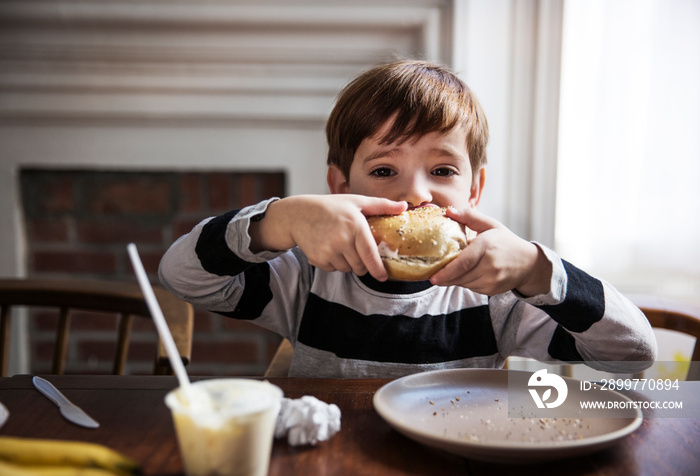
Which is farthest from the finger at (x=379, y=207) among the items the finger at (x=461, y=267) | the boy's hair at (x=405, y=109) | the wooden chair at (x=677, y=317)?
the wooden chair at (x=677, y=317)

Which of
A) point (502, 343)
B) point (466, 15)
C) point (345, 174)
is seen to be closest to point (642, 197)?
point (466, 15)

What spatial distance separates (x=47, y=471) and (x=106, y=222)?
1.36 metres

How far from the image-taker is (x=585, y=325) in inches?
33.4

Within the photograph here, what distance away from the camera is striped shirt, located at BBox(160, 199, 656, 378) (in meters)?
0.93

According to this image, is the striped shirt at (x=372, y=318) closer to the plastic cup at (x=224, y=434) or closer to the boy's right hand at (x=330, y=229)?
the boy's right hand at (x=330, y=229)

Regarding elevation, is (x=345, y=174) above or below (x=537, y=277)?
above

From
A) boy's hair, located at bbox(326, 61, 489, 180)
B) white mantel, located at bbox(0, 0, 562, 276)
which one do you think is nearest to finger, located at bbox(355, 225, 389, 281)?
boy's hair, located at bbox(326, 61, 489, 180)

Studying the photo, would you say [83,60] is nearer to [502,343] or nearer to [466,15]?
[466,15]

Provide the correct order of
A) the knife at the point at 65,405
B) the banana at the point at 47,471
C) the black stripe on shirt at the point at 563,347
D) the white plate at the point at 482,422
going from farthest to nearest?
the black stripe on shirt at the point at 563,347 → the knife at the point at 65,405 → the white plate at the point at 482,422 → the banana at the point at 47,471

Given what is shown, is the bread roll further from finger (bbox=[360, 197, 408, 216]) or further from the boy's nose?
the boy's nose

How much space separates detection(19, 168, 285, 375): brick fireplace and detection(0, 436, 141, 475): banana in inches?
49.7

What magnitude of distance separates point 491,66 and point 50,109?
129 cm

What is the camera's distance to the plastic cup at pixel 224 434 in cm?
44

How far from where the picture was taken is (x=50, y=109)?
Result: 1.59m
